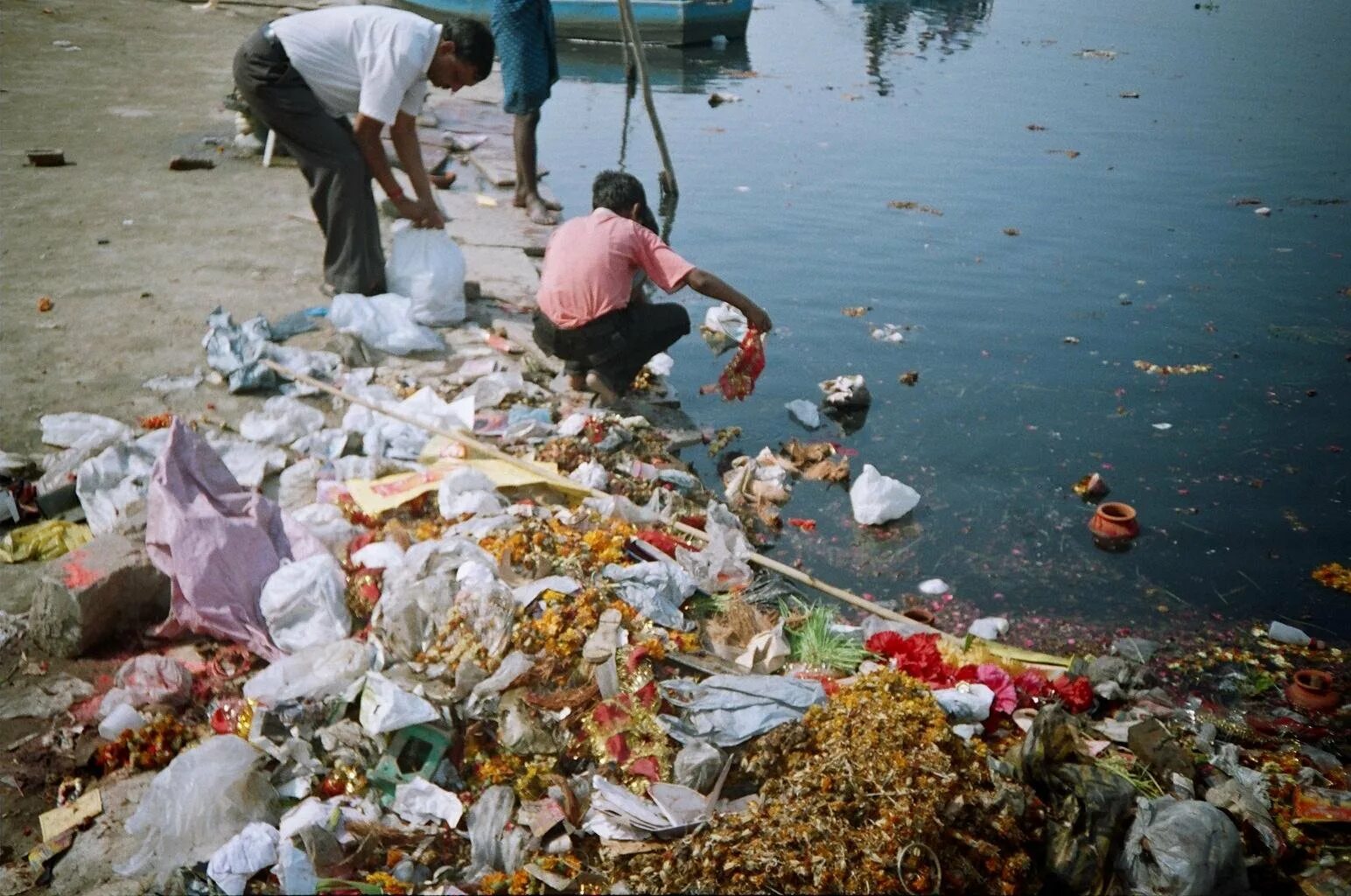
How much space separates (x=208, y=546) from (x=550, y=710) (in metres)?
1.28

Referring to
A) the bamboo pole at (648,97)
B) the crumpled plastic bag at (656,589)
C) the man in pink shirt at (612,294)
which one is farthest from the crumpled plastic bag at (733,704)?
the bamboo pole at (648,97)

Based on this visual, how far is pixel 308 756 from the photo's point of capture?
2.81 m

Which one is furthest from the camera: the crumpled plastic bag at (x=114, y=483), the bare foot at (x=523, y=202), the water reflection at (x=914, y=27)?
the water reflection at (x=914, y=27)

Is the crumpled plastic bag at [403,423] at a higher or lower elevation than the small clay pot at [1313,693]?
higher

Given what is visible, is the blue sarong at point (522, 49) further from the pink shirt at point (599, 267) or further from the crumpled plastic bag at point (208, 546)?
the crumpled plastic bag at point (208, 546)

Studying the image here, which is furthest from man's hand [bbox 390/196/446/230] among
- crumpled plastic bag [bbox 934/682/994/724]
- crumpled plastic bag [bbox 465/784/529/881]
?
crumpled plastic bag [bbox 934/682/994/724]

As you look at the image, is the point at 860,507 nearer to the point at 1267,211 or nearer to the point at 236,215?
the point at 236,215

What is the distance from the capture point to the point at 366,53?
5043 millimetres

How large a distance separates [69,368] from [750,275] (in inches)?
192

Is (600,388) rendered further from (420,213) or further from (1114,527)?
(1114,527)

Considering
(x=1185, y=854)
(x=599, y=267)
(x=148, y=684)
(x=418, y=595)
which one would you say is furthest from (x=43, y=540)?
(x=1185, y=854)

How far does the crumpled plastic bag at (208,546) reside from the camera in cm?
326

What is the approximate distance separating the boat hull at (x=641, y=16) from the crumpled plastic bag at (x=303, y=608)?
15.5 meters

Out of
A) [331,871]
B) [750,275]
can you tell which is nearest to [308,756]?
[331,871]
